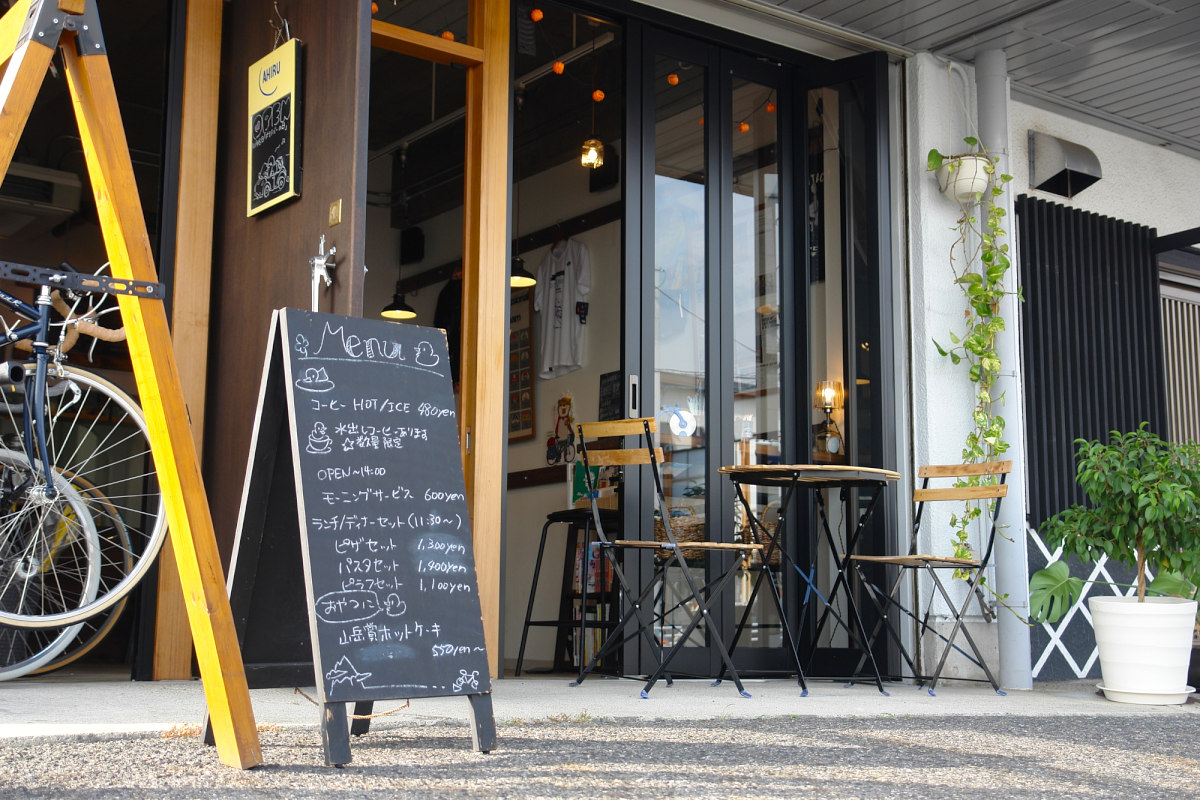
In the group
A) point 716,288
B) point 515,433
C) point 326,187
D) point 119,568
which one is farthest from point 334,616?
point 515,433

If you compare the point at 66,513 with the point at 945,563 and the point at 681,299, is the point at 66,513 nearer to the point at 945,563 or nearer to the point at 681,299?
the point at 681,299

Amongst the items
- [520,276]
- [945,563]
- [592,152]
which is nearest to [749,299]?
[945,563]

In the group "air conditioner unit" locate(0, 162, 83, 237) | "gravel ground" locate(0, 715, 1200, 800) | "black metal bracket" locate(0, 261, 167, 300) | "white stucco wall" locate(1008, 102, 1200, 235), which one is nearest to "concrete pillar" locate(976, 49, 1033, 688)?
"white stucco wall" locate(1008, 102, 1200, 235)

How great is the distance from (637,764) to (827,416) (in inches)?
117

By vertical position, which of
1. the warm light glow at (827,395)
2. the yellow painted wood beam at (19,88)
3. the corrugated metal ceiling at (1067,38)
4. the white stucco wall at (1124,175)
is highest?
the corrugated metal ceiling at (1067,38)

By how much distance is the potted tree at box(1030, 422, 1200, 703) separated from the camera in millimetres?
4207

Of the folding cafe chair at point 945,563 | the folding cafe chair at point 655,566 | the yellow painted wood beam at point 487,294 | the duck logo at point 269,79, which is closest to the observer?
the duck logo at point 269,79

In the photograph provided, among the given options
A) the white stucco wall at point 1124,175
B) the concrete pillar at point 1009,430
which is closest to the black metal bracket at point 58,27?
the concrete pillar at point 1009,430

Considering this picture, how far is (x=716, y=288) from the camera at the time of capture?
483cm

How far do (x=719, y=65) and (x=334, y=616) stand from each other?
346cm

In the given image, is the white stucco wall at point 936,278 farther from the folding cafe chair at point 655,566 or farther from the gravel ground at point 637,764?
the gravel ground at point 637,764

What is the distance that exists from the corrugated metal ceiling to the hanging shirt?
232 cm

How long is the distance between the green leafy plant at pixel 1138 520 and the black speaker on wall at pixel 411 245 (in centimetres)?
487

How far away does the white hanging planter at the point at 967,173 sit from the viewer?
5020 mm
